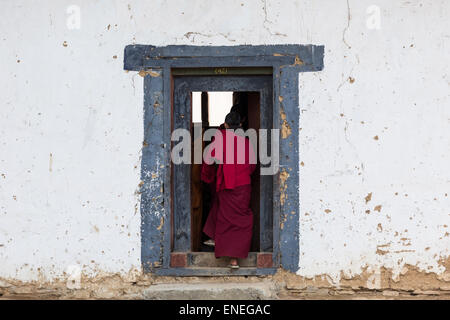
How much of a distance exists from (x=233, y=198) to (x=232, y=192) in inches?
2.0

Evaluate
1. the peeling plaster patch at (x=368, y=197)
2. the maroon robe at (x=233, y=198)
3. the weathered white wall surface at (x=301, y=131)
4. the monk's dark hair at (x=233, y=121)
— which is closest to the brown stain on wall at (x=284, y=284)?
the weathered white wall surface at (x=301, y=131)

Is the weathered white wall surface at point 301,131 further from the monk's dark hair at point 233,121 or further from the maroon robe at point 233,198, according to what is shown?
the monk's dark hair at point 233,121

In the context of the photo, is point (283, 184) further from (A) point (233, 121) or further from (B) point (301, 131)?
(A) point (233, 121)

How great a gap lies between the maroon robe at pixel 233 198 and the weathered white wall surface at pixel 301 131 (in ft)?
1.66

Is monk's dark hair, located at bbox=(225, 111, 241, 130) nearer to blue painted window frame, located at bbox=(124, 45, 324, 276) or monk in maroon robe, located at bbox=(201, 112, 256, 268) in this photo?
monk in maroon robe, located at bbox=(201, 112, 256, 268)

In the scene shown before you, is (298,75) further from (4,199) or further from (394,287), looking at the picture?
(4,199)

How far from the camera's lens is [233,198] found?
171 inches

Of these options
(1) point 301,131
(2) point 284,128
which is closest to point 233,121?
(2) point 284,128

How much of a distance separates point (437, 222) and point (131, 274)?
2.48 metres

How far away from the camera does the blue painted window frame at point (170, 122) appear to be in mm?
4125

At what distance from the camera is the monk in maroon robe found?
4.28 m

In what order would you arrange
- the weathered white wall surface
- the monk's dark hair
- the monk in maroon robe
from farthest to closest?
1. the monk's dark hair
2. the monk in maroon robe
3. the weathered white wall surface

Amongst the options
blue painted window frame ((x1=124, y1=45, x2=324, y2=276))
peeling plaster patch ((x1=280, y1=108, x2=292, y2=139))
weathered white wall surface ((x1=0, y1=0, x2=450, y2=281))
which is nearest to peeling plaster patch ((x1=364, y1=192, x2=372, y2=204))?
weathered white wall surface ((x1=0, y1=0, x2=450, y2=281))

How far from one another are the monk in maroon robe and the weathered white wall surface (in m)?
0.51
